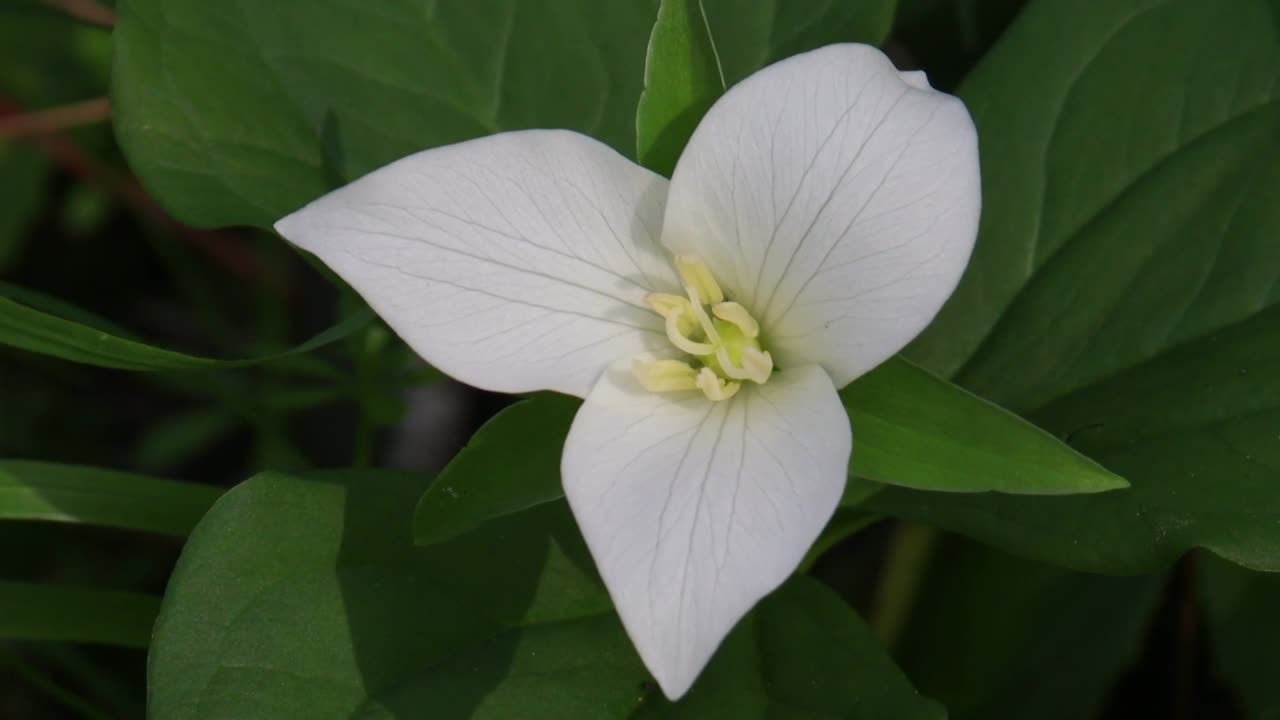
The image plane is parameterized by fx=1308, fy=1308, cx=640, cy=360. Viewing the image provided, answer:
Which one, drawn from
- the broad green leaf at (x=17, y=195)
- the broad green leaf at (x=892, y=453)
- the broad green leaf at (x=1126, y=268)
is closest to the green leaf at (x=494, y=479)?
the broad green leaf at (x=892, y=453)

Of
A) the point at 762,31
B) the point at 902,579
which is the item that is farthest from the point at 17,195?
the point at 902,579

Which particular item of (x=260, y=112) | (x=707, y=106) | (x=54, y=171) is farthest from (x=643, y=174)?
(x=54, y=171)

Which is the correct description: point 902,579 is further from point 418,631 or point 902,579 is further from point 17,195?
point 17,195

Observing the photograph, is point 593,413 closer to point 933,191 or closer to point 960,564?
point 933,191

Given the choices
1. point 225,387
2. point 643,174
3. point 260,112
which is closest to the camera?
point 643,174

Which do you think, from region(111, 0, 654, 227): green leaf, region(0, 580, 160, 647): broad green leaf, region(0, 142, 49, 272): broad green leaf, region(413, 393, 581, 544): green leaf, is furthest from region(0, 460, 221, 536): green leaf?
region(0, 142, 49, 272): broad green leaf

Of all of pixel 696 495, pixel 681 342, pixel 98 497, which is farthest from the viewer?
pixel 98 497
